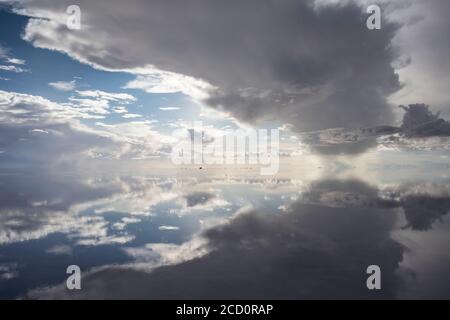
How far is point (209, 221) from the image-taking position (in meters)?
74.2

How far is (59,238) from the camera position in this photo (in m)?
60.3

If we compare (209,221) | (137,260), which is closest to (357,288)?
(137,260)

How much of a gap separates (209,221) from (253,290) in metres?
39.6

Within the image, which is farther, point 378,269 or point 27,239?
point 27,239

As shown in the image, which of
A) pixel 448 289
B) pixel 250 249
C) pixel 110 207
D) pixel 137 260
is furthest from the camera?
pixel 110 207

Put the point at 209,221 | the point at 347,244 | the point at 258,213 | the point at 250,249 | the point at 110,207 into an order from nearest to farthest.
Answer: the point at 250,249 → the point at 347,244 → the point at 209,221 → the point at 258,213 → the point at 110,207

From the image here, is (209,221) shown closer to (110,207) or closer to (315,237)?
(315,237)

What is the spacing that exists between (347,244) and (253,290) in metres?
26.6

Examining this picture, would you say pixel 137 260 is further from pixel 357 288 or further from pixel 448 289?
pixel 448 289

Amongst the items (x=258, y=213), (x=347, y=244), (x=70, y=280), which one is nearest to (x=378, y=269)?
(x=347, y=244)

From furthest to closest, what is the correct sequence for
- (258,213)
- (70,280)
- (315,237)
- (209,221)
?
(258,213), (209,221), (315,237), (70,280)

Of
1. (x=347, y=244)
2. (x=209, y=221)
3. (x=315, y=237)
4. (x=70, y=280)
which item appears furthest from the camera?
(x=209, y=221)

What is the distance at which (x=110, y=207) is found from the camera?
96.9 metres

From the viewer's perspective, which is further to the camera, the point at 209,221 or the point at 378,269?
the point at 209,221
